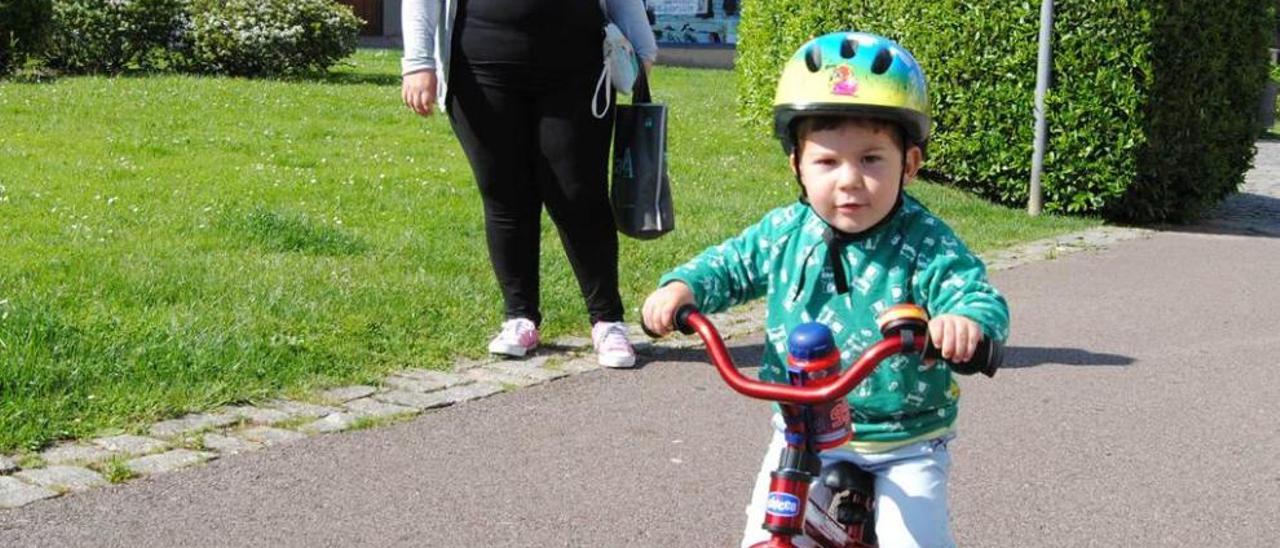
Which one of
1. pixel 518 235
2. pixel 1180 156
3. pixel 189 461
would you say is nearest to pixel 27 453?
pixel 189 461

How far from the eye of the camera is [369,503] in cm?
479

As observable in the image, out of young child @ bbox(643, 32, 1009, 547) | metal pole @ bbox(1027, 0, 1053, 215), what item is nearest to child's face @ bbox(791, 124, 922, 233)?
young child @ bbox(643, 32, 1009, 547)

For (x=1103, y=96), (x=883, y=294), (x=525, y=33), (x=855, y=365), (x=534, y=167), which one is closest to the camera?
(x=855, y=365)

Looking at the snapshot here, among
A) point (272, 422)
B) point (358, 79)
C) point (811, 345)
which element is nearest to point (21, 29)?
point (358, 79)

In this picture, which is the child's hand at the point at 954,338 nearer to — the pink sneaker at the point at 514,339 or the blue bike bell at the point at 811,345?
the blue bike bell at the point at 811,345

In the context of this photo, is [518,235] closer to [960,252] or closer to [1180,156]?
[960,252]

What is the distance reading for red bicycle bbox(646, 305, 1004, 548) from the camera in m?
2.72

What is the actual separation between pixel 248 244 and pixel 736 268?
5171 millimetres

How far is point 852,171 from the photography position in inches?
120

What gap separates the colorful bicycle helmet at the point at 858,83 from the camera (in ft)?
9.68

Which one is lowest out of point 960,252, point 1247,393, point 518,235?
point 1247,393

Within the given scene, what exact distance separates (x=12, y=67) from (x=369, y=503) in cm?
1265

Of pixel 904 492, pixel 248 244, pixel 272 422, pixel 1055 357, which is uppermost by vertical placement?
pixel 904 492

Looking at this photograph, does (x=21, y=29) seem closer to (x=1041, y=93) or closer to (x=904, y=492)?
(x=1041, y=93)
